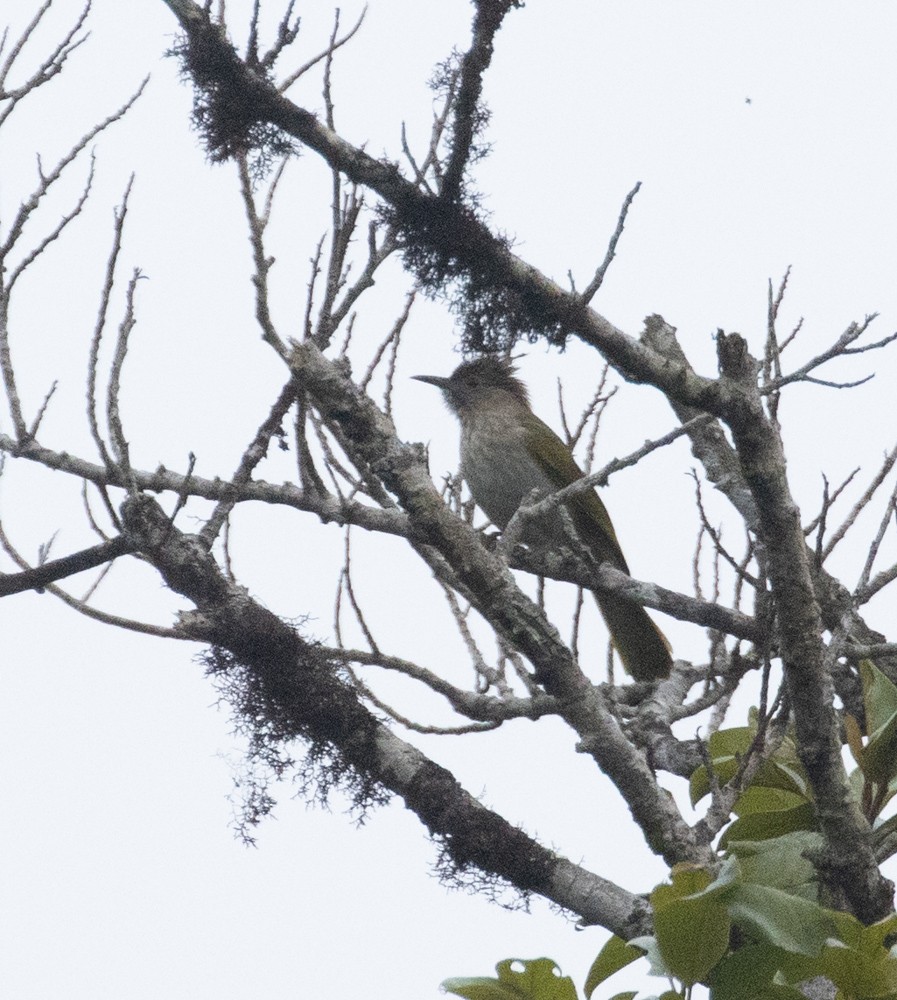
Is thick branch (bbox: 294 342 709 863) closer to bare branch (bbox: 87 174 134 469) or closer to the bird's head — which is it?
bare branch (bbox: 87 174 134 469)

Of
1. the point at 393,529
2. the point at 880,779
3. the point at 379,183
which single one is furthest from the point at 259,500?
the point at 880,779

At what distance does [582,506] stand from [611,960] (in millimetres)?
5345

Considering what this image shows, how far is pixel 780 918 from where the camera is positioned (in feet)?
8.17

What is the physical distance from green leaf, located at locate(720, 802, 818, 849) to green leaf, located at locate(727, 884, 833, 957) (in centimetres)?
81

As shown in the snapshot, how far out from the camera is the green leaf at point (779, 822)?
3367 mm

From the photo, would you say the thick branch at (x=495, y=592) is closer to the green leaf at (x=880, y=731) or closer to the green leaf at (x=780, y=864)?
the green leaf at (x=780, y=864)

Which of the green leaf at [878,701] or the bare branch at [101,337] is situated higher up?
the bare branch at [101,337]

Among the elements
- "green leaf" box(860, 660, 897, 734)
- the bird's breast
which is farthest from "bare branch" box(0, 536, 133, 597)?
the bird's breast

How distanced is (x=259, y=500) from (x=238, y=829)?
1.38 m

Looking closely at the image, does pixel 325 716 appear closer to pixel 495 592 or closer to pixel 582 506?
pixel 495 592

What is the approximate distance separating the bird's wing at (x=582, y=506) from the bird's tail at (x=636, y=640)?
73cm

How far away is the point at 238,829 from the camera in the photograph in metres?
3.55

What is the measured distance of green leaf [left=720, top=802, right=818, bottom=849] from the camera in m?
3.37

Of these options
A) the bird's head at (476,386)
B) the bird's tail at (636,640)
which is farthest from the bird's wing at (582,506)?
the bird's tail at (636,640)
